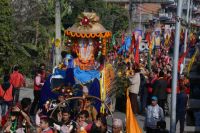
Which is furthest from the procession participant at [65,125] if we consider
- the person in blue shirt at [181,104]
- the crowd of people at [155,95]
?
the person in blue shirt at [181,104]

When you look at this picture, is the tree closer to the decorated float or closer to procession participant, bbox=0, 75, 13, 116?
the decorated float

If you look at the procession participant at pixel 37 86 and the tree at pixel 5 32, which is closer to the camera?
the procession participant at pixel 37 86

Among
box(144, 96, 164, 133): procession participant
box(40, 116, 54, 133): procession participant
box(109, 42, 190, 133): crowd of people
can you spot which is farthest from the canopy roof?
box(40, 116, 54, 133): procession participant

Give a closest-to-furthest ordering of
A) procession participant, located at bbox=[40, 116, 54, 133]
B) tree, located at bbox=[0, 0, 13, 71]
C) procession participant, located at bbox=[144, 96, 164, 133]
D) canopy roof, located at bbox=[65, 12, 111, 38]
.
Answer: procession participant, located at bbox=[40, 116, 54, 133], procession participant, located at bbox=[144, 96, 164, 133], canopy roof, located at bbox=[65, 12, 111, 38], tree, located at bbox=[0, 0, 13, 71]

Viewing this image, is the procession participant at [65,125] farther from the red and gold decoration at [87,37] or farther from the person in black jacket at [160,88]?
the red and gold decoration at [87,37]

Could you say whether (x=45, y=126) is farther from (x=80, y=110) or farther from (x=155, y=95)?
(x=155, y=95)

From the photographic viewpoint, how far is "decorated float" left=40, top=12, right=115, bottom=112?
14.1m

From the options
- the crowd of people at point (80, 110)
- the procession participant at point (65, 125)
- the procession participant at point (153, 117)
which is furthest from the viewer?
the procession participant at point (153, 117)

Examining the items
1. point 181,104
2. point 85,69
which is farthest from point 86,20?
point 181,104

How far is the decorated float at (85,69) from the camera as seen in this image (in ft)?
46.2

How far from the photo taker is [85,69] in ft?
53.0

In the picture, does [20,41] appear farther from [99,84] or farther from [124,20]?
[124,20]

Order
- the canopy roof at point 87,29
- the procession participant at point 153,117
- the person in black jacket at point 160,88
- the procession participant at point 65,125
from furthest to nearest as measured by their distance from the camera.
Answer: the canopy roof at point 87,29, the person in black jacket at point 160,88, the procession participant at point 153,117, the procession participant at point 65,125

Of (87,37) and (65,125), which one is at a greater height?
(87,37)
